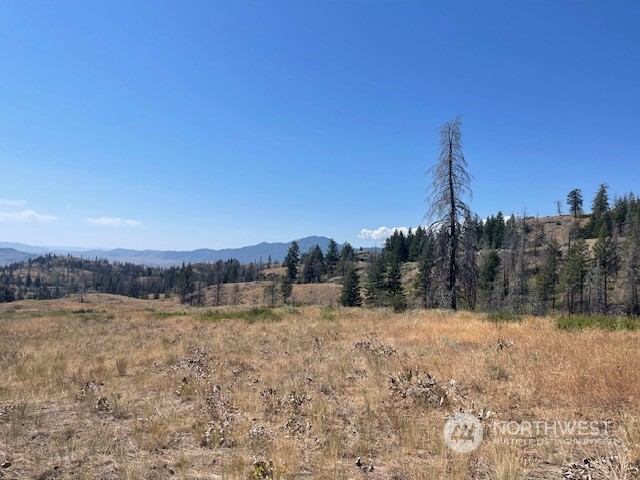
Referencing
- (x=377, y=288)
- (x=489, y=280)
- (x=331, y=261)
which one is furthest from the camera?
(x=331, y=261)

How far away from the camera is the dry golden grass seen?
3938mm

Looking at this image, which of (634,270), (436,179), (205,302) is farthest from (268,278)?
(436,179)

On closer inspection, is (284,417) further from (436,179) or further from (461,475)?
(436,179)

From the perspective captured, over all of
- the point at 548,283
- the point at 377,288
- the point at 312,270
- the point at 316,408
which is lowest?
the point at 377,288

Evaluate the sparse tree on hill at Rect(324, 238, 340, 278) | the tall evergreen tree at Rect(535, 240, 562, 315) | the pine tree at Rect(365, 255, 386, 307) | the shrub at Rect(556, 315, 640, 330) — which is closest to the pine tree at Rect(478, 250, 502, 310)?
the tall evergreen tree at Rect(535, 240, 562, 315)

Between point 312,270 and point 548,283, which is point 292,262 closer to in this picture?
point 312,270

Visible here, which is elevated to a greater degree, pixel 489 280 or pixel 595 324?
pixel 595 324

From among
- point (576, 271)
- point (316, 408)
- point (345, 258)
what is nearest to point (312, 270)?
point (345, 258)

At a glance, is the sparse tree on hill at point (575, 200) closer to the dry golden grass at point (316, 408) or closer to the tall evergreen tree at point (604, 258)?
the tall evergreen tree at point (604, 258)

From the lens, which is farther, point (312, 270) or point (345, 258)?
point (345, 258)

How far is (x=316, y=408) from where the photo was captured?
558 centimetres

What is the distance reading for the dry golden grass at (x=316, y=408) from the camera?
394 cm

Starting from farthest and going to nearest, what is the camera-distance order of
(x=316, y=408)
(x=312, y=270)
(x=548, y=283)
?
1. (x=312, y=270)
2. (x=548, y=283)
3. (x=316, y=408)

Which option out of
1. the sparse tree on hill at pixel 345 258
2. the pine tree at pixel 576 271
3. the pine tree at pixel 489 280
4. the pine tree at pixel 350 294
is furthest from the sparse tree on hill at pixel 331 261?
the pine tree at pixel 576 271
